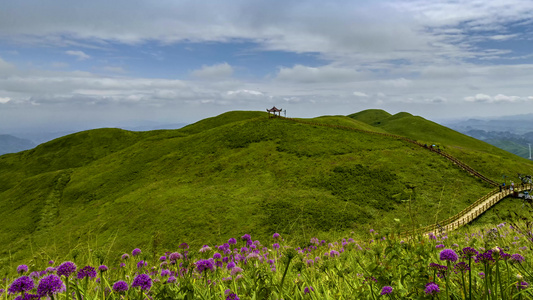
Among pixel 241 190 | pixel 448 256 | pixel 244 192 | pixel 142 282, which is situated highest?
pixel 448 256

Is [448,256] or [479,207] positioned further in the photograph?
[479,207]

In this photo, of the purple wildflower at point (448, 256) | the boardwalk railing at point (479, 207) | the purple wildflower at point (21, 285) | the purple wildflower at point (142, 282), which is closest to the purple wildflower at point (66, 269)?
the purple wildflower at point (21, 285)

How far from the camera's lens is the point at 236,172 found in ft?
177

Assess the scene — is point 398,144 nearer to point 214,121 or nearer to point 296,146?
point 296,146

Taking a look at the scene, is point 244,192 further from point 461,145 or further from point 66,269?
point 461,145

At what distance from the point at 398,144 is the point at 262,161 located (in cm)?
2895

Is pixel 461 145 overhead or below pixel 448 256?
overhead

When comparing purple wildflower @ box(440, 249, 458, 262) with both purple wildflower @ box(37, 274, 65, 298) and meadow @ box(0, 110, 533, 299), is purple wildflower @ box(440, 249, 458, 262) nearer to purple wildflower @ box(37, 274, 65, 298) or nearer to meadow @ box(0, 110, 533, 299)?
purple wildflower @ box(37, 274, 65, 298)

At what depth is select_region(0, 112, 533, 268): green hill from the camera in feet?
117

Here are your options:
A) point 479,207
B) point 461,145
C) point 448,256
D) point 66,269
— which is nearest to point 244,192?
point 479,207

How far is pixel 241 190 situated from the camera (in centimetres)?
4544

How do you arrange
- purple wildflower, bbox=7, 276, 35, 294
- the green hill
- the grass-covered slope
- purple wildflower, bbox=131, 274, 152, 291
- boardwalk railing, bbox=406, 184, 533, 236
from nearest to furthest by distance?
purple wildflower, bbox=7, 276, 35, 294, purple wildflower, bbox=131, 274, 152, 291, boardwalk railing, bbox=406, 184, 533, 236, the green hill, the grass-covered slope

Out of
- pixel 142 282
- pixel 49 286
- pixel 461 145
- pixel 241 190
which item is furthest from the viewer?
pixel 461 145

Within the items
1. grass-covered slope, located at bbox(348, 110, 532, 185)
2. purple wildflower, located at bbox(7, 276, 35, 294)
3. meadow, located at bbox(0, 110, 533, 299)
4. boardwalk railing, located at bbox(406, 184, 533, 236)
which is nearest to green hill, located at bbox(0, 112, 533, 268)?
meadow, located at bbox(0, 110, 533, 299)
